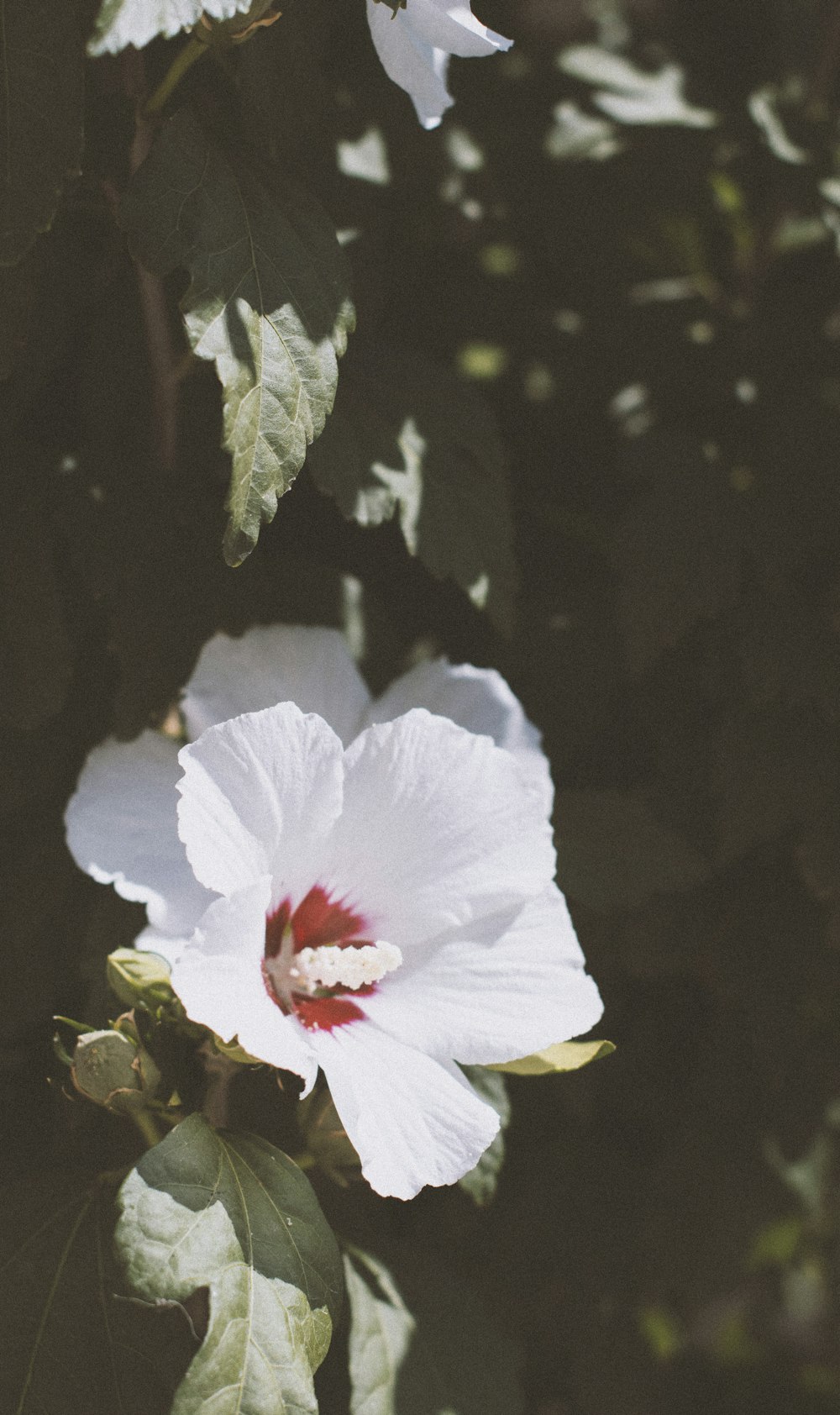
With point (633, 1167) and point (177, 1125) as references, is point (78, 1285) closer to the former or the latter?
point (177, 1125)

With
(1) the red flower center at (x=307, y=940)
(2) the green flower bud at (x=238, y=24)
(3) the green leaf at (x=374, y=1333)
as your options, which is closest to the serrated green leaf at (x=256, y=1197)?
(1) the red flower center at (x=307, y=940)

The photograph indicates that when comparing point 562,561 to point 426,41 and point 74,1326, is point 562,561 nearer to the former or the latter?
point 426,41

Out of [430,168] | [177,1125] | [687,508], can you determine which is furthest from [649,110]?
[177,1125]

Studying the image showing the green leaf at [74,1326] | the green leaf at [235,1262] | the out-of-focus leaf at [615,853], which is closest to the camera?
the green leaf at [235,1262]

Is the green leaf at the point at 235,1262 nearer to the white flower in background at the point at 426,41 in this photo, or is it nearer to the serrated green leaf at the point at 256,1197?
the serrated green leaf at the point at 256,1197

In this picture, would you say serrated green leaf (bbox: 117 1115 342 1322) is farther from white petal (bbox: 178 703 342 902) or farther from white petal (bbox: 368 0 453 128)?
white petal (bbox: 368 0 453 128)

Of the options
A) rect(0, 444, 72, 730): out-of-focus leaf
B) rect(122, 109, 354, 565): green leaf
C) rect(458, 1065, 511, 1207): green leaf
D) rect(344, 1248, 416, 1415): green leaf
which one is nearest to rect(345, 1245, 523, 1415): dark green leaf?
rect(344, 1248, 416, 1415): green leaf
